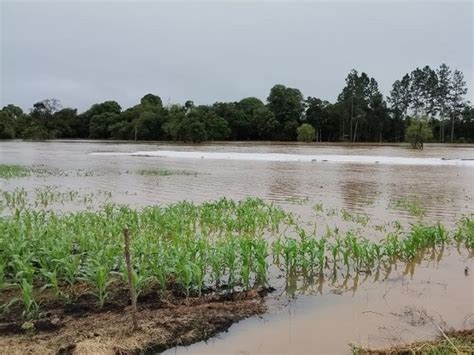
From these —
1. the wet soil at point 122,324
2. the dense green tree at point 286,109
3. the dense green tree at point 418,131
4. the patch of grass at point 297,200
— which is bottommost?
the wet soil at point 122,324

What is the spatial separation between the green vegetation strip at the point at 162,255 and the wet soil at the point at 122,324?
20cm

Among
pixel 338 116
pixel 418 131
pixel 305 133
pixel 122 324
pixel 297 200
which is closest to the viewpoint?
pixel 122 324

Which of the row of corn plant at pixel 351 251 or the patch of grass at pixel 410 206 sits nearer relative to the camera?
the row of corn plant at pixel 351 251

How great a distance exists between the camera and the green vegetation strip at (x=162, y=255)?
5.67m

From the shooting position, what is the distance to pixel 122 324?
471 cm

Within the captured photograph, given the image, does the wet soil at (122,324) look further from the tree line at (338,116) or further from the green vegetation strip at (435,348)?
the tree line at (338,116)

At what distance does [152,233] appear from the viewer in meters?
8.55

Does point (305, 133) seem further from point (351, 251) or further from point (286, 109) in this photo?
point (351, 251)

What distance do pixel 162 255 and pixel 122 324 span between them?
171 cm

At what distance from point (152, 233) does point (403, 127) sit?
82.4 metres

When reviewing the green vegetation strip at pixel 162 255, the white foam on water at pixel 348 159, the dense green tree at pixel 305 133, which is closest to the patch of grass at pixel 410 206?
the green vegetation strip at pixel 162 255

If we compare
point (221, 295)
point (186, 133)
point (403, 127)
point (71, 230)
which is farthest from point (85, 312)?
point (403, 127)

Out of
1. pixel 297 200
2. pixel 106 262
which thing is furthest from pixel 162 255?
pixel 297 200

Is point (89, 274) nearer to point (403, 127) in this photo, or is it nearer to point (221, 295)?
point (221, 295)
